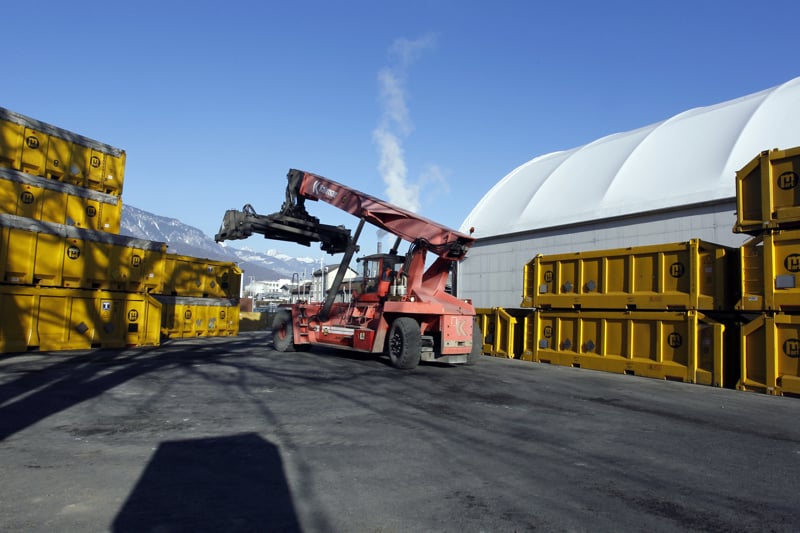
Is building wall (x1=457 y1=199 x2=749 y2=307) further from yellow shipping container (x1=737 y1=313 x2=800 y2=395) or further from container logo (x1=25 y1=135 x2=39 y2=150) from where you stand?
container logo (x1=25 y1=135 x2=39 y2=150)

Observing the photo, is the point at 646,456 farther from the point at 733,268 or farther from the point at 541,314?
the point at 541,314

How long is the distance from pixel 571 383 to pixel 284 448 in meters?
7.24

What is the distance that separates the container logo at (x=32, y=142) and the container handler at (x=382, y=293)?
15.9 feet

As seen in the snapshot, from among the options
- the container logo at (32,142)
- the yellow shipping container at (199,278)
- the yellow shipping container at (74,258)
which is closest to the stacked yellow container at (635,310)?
the yellow shipping container at (74,258)

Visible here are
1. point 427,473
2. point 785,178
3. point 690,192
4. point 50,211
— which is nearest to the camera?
point 427,473

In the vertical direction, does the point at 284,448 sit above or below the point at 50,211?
below

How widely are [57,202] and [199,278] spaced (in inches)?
273

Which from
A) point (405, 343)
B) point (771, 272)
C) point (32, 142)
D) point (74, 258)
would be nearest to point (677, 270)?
point (771, 272)

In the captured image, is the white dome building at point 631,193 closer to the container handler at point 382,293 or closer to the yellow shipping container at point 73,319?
the container handler at point 382,293

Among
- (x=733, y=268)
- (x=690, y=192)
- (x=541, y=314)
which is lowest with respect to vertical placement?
(x=541, y=314)

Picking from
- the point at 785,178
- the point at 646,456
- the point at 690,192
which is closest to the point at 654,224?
the point at 690,192

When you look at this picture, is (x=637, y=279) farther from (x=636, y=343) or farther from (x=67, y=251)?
(x=67, y=251)

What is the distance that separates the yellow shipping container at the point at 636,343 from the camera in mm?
11383

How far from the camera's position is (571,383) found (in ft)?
35.6
